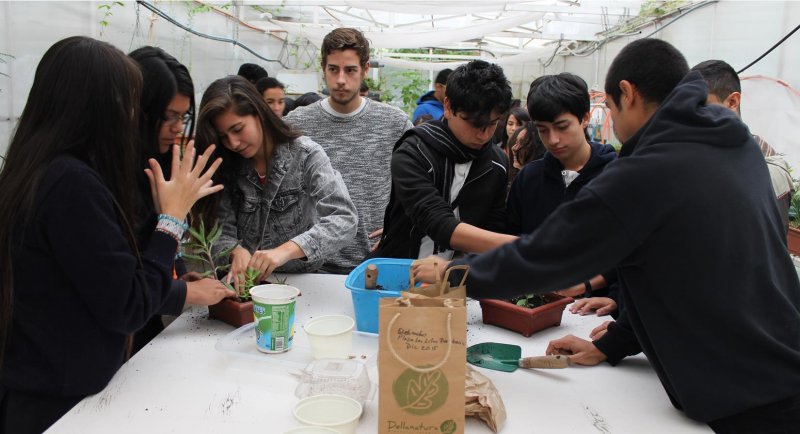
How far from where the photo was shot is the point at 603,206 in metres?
1.26

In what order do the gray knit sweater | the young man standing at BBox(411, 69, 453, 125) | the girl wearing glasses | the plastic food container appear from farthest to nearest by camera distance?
the young man standing at BBox(411, 69, 453, 125), the gray knit sweater, the girl wearing glasses, the plastic food container

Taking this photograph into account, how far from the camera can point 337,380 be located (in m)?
1.35

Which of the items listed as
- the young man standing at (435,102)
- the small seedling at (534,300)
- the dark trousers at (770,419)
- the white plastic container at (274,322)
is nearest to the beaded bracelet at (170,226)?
the white plastic container at (274,322)

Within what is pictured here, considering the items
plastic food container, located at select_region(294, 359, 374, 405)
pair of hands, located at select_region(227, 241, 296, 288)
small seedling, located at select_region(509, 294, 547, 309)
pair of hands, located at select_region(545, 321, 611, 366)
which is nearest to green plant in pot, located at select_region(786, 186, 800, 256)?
small seedling, located at select_region(509, 294, 547, 309)

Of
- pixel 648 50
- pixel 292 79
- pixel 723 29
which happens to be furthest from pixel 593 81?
pixel 648 50

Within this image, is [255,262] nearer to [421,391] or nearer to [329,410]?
[329,410]

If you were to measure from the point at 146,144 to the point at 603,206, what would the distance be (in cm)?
134

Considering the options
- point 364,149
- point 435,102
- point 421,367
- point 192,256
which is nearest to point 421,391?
point 421,367

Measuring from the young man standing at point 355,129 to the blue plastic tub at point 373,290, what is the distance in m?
0.89

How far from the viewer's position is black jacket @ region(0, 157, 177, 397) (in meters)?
1.26

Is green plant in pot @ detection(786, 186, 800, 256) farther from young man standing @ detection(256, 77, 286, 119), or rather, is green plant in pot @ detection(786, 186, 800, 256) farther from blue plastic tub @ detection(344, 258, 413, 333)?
young man standing @ detection(256, 77, 286, 119)

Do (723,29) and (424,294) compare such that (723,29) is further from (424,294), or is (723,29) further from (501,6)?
(424,294)

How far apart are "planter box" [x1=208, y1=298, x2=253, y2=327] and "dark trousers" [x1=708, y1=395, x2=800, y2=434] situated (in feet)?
4.18

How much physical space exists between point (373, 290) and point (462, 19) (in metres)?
8.49
